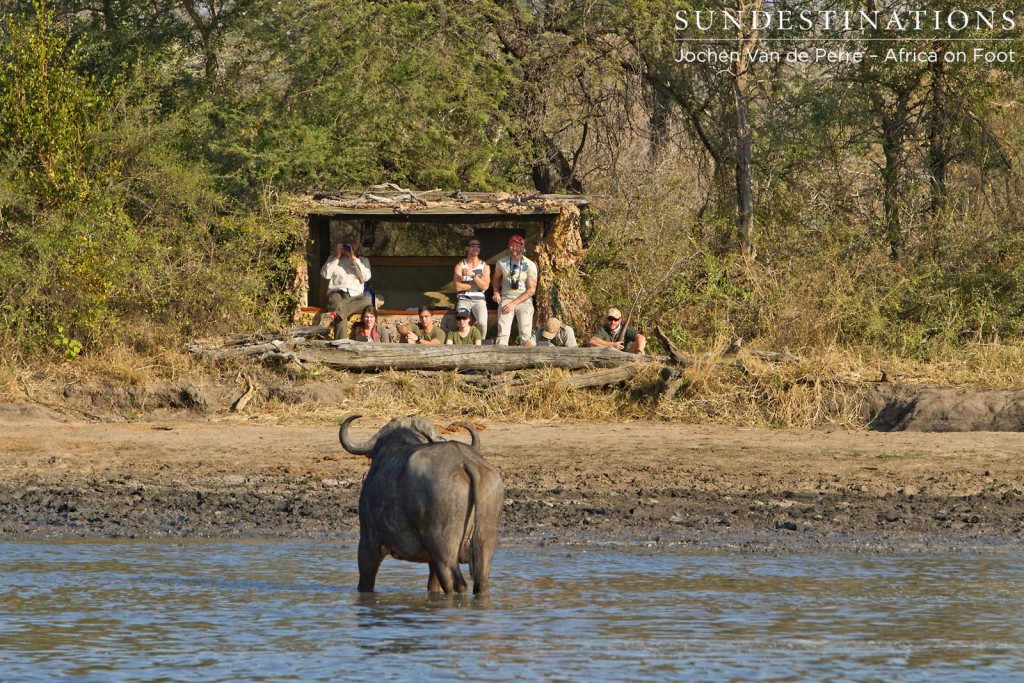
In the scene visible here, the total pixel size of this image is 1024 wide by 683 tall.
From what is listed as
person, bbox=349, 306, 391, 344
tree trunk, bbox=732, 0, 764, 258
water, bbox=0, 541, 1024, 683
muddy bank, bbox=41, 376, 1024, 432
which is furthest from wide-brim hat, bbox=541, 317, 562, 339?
water, bbox=0, 541, 1024, 683

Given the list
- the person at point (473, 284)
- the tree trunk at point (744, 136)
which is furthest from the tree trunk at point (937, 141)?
the person at point (473, 284)

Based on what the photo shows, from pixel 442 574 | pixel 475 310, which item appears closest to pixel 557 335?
pixel 475 310

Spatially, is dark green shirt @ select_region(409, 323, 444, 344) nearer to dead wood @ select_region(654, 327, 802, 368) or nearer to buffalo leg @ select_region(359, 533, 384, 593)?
dead wood @ select_region(654, 327, 802, 368)

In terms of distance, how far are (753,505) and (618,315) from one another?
19.7 ft

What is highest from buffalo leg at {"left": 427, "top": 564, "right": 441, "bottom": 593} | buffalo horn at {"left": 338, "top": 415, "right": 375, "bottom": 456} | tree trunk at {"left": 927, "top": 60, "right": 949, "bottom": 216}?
tree trunk at {"left": 927, "top": 60, "right": 949, "bottom": 216}

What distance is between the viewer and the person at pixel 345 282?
63.3 feet

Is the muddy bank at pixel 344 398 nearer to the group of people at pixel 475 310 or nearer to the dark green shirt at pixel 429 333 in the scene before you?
the dark green shirt at pixel 429 333

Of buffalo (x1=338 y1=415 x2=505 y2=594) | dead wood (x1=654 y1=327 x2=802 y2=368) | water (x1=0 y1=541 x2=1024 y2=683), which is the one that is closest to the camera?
water (x1=0 y1=541 x2=1024 y2=683)

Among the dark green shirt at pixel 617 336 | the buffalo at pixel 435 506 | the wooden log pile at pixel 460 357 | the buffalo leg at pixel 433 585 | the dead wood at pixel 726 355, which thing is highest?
the dark green shirt at pixel 617 336

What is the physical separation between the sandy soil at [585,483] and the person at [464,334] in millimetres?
2506

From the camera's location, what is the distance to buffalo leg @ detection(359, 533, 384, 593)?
8.84m

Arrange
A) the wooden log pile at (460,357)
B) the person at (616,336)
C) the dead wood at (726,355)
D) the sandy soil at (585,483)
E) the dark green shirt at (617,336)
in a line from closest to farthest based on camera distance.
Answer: the sandy soil at (585,483) < the dead wood at (726,355) < the wooden log pile at (460,357) < the person at (616,336) < the dark green shirt at (617,336)

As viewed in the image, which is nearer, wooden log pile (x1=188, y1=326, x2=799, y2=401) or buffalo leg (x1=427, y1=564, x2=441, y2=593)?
buffalo leg (x1=427, y1=564, x2=441, y2=593)

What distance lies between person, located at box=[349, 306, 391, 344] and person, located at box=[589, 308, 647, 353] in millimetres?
2719
